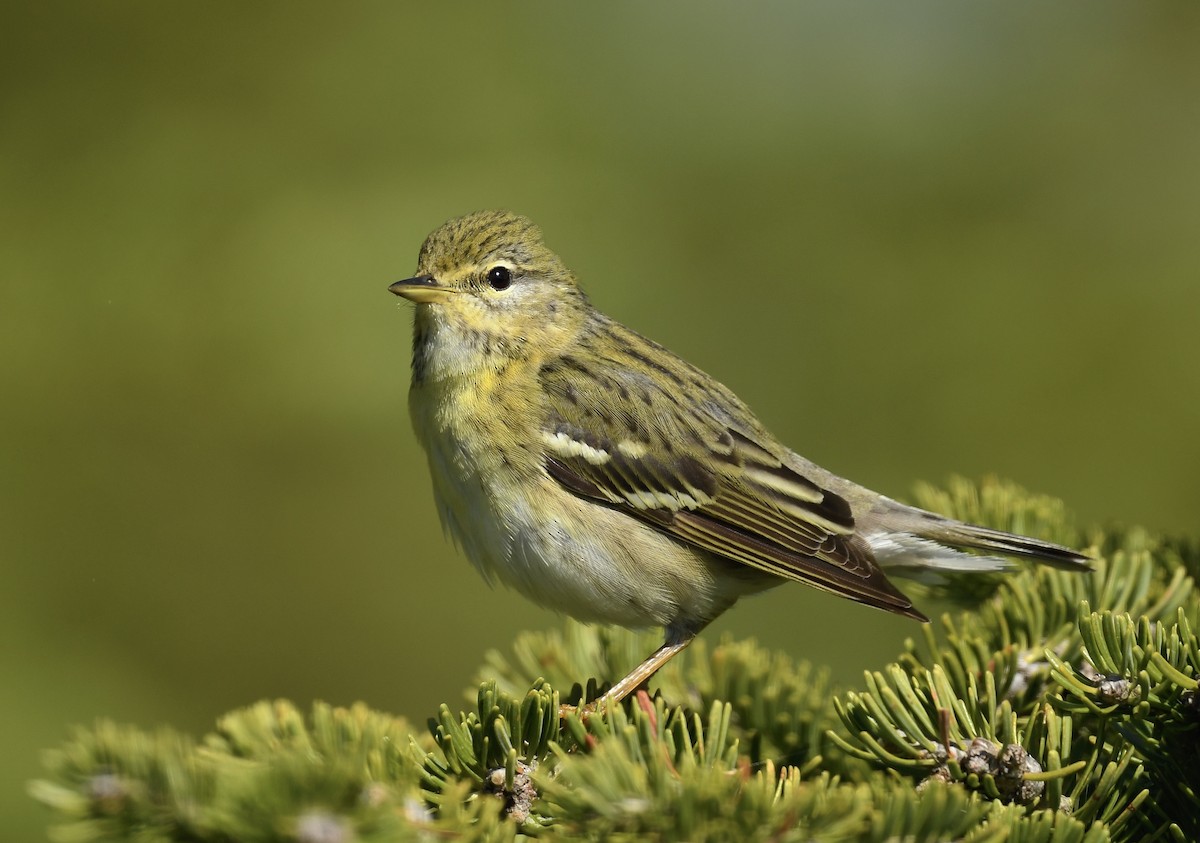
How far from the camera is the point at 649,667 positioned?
352cm

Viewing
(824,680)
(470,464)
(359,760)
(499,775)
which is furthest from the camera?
(470,464)

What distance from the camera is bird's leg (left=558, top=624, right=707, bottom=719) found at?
3.14 metres

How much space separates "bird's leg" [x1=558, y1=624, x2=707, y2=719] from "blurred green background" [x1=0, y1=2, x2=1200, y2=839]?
79 cm

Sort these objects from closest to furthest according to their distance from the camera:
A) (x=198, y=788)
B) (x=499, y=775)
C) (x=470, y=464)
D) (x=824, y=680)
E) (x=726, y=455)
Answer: (x=198, y=788) → (x=499, y=775) → (x=824, y=680) → (x=470, y=464) → (x=726, y=455)

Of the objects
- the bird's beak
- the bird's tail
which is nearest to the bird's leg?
the bird's tail

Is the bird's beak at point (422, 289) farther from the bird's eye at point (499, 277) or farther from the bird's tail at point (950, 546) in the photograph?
the bird's tail at point (950, 546)

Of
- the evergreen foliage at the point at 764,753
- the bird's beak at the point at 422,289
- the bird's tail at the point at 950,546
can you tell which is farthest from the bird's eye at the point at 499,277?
the bird's tail at the point at 950,546

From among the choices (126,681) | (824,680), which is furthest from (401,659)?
(824,680)

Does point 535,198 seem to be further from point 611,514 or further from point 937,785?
point 937,785

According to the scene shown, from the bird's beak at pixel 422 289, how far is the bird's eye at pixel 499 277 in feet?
0.73

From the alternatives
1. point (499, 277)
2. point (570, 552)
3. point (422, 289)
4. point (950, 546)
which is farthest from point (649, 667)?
point (499, 277)

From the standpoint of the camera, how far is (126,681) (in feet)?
12.7

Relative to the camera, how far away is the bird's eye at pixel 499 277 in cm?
436

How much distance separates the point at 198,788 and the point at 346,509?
2.71 meters
